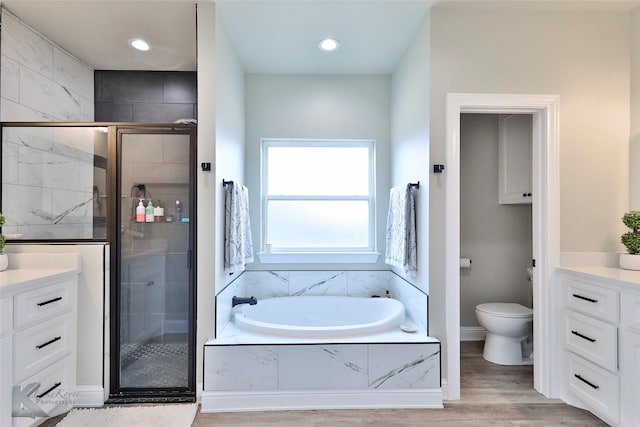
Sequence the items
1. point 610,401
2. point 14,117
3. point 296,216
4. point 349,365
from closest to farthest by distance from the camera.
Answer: point 610,401 < point 349,365 < point 14,117 < point 296,216

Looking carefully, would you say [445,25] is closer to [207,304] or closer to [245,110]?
[245,110]

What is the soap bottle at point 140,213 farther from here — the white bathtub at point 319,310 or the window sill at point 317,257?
the window sill at point 317,257

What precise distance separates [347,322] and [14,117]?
9.61 feet

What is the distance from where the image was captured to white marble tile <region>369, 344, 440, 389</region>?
6.91 feet

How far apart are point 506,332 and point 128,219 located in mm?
2993

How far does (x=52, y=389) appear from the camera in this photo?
6.31ft

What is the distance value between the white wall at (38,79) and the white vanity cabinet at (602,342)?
3.86m

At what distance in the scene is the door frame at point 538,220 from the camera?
2.20m

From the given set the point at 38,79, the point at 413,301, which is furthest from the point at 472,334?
the point at 38,79

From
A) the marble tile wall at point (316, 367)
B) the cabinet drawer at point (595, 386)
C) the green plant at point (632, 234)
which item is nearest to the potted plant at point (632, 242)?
the green plant at point (632, 234)

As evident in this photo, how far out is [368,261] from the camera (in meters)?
3.16

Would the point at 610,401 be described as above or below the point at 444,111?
below

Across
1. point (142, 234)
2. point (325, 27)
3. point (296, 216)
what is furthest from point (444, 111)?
point (142, 234)

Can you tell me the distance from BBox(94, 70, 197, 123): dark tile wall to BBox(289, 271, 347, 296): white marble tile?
1.82 metres
